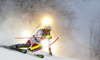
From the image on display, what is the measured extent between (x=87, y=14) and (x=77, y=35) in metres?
1.98

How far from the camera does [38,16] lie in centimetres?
965

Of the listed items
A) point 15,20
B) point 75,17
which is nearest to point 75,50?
point 75,17

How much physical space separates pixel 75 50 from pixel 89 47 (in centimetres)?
145

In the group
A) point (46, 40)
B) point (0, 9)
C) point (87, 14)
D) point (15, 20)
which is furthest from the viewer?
point (87, 14)

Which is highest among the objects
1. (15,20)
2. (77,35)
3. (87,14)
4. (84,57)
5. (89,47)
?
(87,14)

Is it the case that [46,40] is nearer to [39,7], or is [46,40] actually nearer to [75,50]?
[39,7]

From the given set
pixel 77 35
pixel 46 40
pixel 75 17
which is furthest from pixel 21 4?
pixel 46 40

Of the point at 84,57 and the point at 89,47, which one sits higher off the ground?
the point at 89,47

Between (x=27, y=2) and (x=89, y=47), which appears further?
(x=89, y=47)

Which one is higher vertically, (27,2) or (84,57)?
(27,2)

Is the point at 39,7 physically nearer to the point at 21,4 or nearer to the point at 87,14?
the point at 21,4

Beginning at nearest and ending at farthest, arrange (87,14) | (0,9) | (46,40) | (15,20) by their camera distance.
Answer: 1. (46,40)
2. (15,20)
3. (0,9)
4. (87,14)

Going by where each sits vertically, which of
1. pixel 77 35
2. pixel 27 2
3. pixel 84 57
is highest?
pixel 27 2

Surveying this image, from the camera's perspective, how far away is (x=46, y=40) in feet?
9.20
